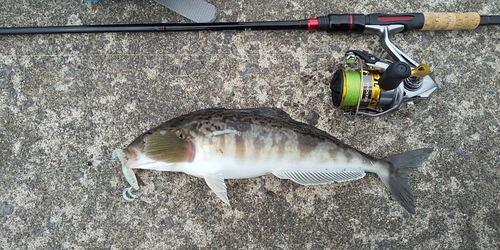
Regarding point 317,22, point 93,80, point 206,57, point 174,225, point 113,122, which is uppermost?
point 317,22

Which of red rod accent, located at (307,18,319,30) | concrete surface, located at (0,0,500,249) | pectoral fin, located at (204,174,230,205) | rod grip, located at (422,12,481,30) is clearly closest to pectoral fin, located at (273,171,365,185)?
concrete surface, located at (0,0,500,249)

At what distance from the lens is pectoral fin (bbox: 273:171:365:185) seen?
2590mm

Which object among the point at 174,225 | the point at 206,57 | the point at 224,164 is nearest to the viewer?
the point at 224,164

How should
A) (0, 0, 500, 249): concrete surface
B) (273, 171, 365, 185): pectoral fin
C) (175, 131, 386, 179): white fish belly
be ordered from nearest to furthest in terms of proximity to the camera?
1. (175, 131, 386, 179): white fish belly
2. (273, 171, 365, 185): pectoral fin
3. (0, 0, 500, 249): concrete surface

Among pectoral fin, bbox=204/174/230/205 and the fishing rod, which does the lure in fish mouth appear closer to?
pectoral fin, bbox=204/174/230/205

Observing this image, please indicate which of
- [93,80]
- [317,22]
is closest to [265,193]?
[317,22]

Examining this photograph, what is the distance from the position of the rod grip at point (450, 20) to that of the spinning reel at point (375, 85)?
0.69ft

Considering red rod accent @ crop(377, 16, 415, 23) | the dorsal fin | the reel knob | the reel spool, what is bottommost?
the dorsal fin

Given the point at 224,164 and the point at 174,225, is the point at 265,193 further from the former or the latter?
the point at 174,225

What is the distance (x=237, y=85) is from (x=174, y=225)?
1.08m

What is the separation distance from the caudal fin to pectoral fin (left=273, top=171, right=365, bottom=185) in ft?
0.67

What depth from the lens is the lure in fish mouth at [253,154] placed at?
2.43 m

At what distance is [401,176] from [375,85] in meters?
0.64

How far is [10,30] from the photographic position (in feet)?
9.09
